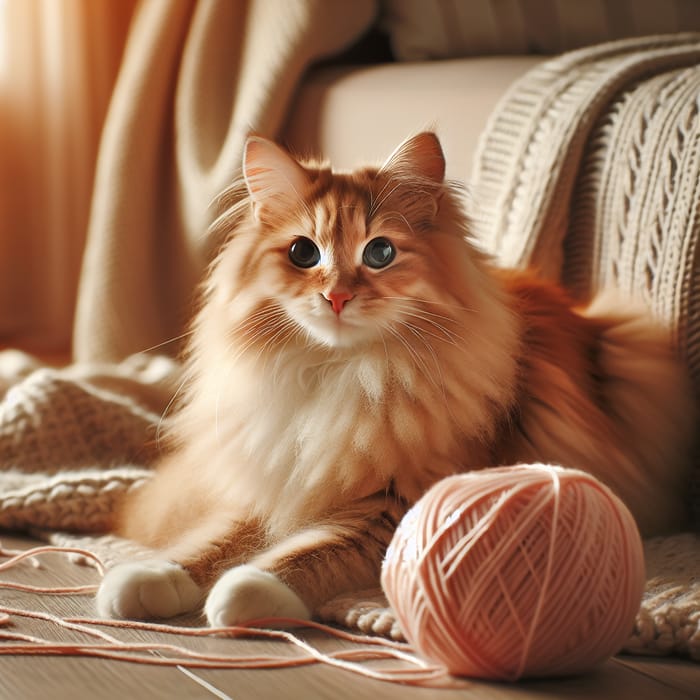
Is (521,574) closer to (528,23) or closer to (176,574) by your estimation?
(176,574)

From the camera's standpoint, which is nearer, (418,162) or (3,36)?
(418,162)

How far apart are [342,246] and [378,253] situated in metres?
0.05

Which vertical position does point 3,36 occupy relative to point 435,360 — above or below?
above

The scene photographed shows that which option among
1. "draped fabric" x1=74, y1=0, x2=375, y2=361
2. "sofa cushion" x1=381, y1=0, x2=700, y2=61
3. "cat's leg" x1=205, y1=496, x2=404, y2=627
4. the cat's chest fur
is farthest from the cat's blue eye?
"draped fabric" x1=74, y1=0, x2=375, y2=361

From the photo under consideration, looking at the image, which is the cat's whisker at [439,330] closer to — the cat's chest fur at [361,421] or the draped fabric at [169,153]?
the cat's chest fur at [361,421]

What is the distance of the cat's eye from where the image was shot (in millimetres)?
1340

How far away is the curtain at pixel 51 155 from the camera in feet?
10.9

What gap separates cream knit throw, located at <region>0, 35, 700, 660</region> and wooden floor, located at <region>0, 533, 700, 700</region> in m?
0.30

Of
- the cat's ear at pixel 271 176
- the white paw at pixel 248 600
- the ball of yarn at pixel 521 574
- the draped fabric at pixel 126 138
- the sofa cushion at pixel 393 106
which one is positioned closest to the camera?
the ball of yarn at pixel 521 574

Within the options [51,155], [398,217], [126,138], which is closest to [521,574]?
[398,217]

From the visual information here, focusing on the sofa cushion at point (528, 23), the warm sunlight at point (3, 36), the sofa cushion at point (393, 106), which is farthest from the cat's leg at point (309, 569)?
the warm sunlight at point (3, 36)

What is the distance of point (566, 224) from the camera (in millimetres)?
1761

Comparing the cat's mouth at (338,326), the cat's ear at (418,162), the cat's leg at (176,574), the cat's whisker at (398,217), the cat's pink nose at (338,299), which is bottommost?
the cat's leg at (176,574)

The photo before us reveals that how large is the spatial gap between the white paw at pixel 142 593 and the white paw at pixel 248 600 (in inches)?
2.4
